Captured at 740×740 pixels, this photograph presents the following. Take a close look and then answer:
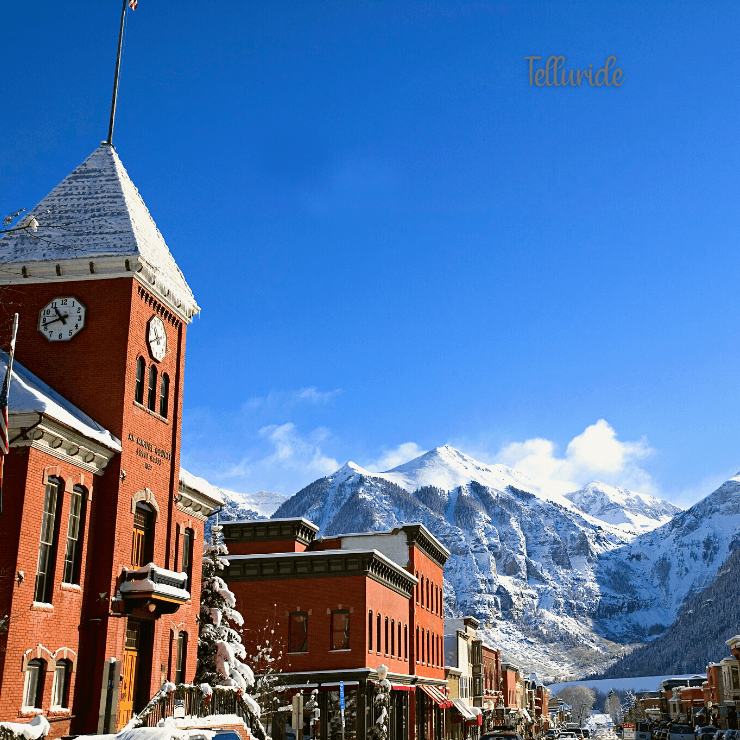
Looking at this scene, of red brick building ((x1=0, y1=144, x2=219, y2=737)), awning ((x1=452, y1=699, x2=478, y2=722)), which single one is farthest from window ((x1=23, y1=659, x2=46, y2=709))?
awning ((x1=452, y1=699, x2=478, y2=722))

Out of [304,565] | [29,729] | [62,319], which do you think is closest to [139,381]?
[62,319]

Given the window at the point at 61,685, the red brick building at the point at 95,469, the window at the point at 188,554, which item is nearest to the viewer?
the red brick building at the point at 95,469

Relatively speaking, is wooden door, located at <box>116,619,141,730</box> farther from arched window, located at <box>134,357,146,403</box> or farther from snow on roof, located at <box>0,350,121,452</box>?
arched window, located at <box>134,357,146,403</box>

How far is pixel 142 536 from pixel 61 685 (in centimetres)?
539

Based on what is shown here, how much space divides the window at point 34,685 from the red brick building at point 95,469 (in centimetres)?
3

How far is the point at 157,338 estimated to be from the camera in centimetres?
2917

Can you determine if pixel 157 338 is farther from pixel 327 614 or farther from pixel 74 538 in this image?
pixel 327 614

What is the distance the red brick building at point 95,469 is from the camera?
22484 millimetres

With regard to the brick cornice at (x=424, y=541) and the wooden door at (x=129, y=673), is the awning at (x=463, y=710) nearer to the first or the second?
the brick cornice at (x=424, y=541)

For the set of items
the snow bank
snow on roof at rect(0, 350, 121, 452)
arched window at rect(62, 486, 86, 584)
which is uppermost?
snow on roof at rect(0, 350, 121, 452)

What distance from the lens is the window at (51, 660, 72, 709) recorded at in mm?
23000

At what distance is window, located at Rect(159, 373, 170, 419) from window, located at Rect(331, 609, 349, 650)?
18663 mm

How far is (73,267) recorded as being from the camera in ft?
90.7

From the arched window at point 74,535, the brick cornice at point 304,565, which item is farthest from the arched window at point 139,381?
the brick cornice at point 304,565
